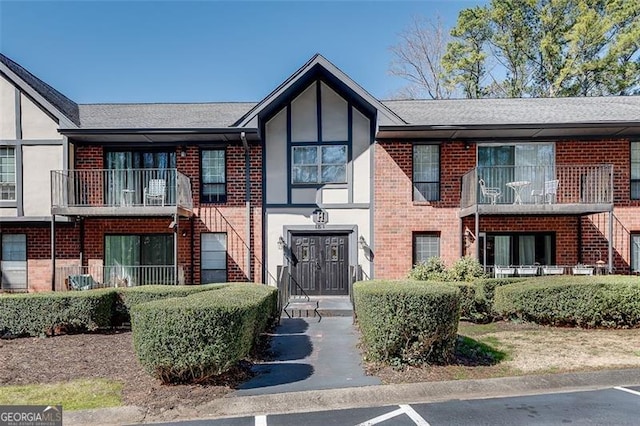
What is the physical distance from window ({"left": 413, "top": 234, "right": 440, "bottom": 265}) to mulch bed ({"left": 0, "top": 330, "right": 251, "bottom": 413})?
7788 millimetres

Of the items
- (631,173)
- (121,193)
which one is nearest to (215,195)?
(121,193)

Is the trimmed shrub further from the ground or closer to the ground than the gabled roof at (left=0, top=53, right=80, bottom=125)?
closer to the ground

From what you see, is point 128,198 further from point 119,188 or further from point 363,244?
point 363,244

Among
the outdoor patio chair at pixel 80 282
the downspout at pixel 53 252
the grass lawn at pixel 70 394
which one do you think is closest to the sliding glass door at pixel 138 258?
the outdoor patio chair at pixel 80 282

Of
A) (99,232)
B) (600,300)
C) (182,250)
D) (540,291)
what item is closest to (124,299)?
(182,250)

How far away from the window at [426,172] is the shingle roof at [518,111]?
0.90 m

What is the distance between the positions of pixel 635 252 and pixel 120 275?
15927 millimetres

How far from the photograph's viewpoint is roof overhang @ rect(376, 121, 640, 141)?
12.4m

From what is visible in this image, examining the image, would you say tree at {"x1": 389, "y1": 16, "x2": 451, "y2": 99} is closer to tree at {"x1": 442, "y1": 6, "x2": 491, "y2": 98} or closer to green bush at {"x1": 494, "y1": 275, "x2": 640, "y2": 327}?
tree at {"x1": 442, "y1": 6, "x2": 491, "y2": 98}

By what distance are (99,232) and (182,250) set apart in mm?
2707

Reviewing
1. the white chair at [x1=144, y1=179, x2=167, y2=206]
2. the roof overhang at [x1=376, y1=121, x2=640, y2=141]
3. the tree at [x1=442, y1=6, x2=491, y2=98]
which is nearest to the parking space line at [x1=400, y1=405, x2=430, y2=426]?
the roof overhang at [x1=376, y1=121, x2=640, y2=141]

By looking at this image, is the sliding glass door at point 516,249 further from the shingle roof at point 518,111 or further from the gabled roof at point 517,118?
the shingle roof at point 518,111

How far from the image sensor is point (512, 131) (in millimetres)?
12836

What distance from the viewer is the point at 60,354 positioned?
802 centimetres
